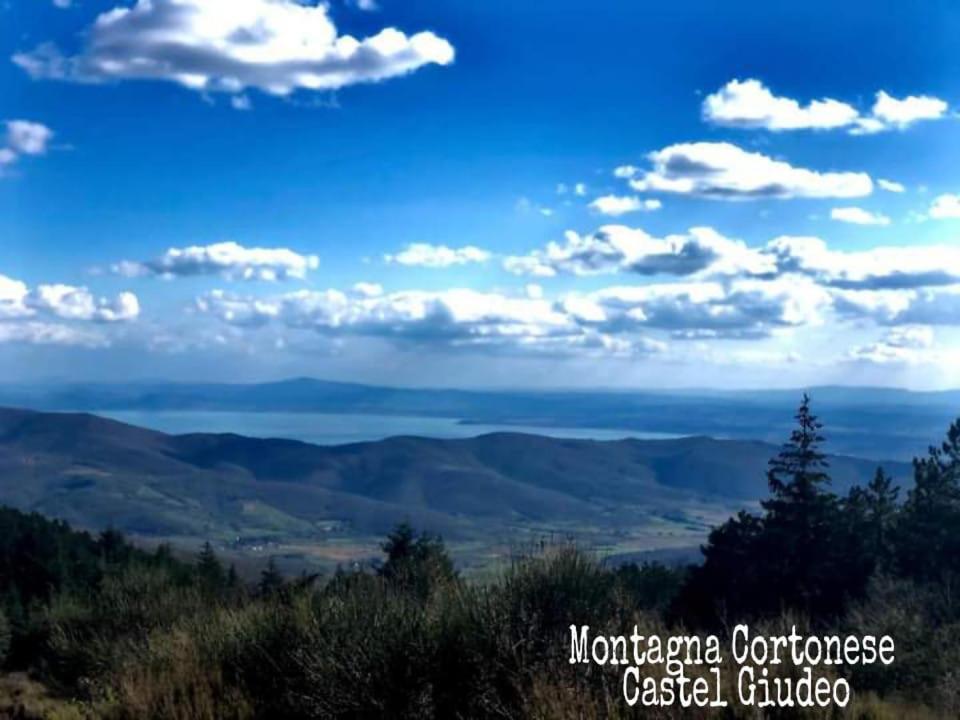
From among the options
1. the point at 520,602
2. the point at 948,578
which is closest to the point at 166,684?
the point at 520,602

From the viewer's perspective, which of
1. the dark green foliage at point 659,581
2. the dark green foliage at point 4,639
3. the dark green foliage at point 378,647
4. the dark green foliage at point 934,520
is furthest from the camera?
the dark green foliage at point 659,581

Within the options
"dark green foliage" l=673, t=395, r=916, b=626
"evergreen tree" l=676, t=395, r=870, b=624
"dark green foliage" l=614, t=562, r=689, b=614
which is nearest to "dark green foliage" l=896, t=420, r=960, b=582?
"dark green foliage" l=673, t=395, r=916, b=626

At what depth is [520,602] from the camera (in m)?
8.45

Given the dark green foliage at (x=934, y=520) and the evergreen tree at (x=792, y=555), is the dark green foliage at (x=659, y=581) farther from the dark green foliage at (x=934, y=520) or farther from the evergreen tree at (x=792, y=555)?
the dark green foliage at (x=934, y=520)

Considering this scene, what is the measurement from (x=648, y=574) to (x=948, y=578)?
14.7 m

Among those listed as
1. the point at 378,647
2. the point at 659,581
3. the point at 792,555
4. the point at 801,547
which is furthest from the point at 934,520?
the point at 378,647

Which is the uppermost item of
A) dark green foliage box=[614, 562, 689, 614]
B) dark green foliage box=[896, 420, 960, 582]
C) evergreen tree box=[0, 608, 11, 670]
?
dark green foliage box=[896, 420, 960, 582]

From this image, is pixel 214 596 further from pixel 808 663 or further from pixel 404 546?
pixel 404 546

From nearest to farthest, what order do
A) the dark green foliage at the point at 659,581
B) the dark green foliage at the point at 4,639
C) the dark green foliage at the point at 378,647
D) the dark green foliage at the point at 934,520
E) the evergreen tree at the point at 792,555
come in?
1. the dark green foliage at the point at 378,647
2. the dark green foliage at the point at 4,639
3. the evergreen tree at the point at 792,555
4. the dark green foliage at the point at 934,520
5. the dark green foliage at the point at 659,581

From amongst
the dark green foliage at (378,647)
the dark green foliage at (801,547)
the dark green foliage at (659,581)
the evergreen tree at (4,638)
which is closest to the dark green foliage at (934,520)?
the dark green foliage at (801,547)

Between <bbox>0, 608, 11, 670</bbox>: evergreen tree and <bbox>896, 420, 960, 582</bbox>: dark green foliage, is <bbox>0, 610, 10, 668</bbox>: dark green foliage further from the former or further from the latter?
<bbox>896, 420, 960, 582</bbox>: dark green foliage

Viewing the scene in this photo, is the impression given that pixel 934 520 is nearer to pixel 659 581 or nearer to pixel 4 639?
pixel 659 581

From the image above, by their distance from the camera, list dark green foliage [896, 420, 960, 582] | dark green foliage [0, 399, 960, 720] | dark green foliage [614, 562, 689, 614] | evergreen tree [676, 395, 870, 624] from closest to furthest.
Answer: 1. dark green foliage [0, 399, 960, 720]
2. evergreen tree [676, 395, 870, 624]
3. dark green foliage [896, 420, 960, 582]
4. dark green foliage [614, 562, 689, 614]

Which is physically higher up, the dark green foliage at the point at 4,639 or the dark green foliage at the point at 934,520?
the dark green foliage at the point at 934,520
